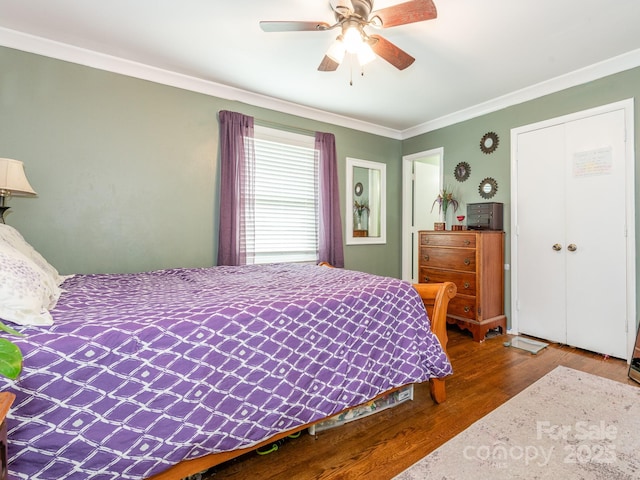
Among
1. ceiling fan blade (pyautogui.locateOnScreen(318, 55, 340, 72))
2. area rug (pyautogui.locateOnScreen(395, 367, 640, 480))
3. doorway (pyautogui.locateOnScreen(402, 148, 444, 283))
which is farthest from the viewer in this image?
doorway (pyautogui.locateOnScreen(402, 148, 444, 283))

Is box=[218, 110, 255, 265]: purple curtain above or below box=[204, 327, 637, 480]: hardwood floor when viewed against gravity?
above

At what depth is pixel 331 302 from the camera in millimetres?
1688

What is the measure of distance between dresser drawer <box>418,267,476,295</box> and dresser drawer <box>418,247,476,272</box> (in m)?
0.05

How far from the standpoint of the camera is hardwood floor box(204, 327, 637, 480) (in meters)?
1.50

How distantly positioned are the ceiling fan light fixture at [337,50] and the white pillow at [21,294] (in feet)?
6.71

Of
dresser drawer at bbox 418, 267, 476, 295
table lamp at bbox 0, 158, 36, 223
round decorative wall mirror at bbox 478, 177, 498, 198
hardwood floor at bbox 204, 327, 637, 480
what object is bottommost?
hardwood floor at bbox 204, 327, 637, 480

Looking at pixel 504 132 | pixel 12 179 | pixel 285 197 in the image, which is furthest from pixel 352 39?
pixel 504 132

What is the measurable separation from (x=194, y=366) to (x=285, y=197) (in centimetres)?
267

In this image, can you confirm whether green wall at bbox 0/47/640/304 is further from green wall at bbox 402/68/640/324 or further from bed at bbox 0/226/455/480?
bed at bbox 0/226/455/480

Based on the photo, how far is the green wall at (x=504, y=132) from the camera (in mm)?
2773

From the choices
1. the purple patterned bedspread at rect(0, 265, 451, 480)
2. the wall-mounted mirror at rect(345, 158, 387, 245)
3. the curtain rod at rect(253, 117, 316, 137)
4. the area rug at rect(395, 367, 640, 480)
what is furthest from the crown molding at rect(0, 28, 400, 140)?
the area rug at rect(395, 367, 640, 480)

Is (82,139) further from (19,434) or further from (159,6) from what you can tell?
(19,434)

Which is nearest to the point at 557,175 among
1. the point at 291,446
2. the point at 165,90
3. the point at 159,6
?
the point at 291,446

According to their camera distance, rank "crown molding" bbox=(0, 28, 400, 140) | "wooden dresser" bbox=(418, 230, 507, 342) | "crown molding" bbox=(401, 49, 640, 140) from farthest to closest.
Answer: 1. "wooden dresser" bbox=(418, 230, 507, 342)
2. "crown molding" bbox=(401, 49, 640, 140)
3. "crown molding" bbox=(0, 28, 400, 140)
